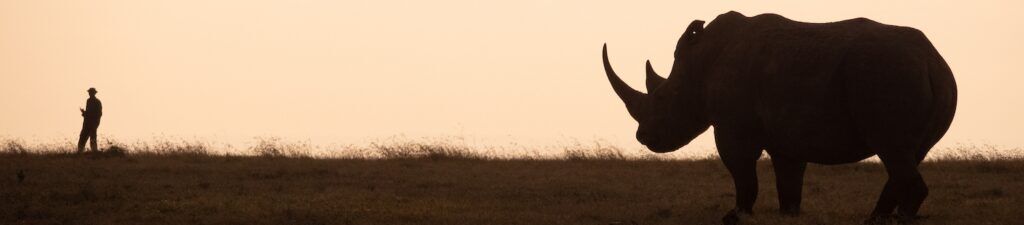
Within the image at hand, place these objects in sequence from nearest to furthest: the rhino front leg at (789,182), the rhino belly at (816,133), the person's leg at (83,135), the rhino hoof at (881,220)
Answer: the rhino belly at (816,133)
the rhino hoof at (881,220)
the rhino front leg at (789,182)
the person's leg at (83,135)

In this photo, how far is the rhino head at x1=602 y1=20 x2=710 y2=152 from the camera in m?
11.9

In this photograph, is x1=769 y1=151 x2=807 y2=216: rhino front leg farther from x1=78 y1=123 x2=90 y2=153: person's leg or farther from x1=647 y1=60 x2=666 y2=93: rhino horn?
x1=78 y1=123 x2=90 y2=153: person's leg

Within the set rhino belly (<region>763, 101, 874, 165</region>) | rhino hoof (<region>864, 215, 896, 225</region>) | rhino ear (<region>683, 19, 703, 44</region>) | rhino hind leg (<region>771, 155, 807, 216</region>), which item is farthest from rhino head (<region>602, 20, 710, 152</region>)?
rhino hoof (<region>864, 215, 896, 225</region>)

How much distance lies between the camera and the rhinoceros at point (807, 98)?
9.66 m

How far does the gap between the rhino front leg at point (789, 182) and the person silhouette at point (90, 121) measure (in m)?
14.9

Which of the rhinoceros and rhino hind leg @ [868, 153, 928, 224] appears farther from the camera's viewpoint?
rhino hind leg @ [868, 153, 928, 224]

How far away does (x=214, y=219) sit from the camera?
11.9 meters

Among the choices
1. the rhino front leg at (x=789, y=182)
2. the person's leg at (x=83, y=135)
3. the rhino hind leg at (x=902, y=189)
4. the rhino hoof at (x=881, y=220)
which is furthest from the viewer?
the person's leg at (x=83, y=135)

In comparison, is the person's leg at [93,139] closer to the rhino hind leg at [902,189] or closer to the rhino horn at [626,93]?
the rhino horn at [626,93]

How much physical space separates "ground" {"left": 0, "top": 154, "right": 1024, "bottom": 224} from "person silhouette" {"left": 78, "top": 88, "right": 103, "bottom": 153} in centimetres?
343

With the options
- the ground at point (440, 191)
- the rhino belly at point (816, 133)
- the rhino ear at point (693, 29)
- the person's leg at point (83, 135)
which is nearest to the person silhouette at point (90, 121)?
the person's leg at point (83, 135)

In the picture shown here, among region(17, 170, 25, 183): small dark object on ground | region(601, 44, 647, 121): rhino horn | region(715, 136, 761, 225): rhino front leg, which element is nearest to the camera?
region(715, 136, 761, 225): rhino front leg

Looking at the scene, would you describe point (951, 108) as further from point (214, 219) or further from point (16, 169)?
point (16, 169)

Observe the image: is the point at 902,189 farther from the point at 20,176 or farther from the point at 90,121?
the point at 90,121
